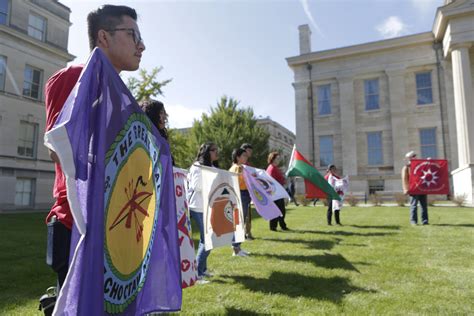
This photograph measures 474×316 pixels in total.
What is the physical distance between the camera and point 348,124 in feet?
110

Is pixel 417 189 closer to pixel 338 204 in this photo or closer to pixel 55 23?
pixel 338 204

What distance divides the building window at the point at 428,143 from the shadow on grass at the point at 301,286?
1167 inches

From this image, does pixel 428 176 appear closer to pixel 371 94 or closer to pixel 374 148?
pixel 374 148

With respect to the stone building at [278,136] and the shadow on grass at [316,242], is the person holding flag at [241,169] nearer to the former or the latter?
the shadow on grass at [316,242]

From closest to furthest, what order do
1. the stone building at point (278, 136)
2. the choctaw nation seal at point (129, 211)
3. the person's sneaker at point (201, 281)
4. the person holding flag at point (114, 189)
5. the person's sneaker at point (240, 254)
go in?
1. the person holding flag at point (114, 189)
2. the choctaw nation seal at point (129, 211)
3. the person's sneaker at point (201, 281)
4. the person's sneaker at point (240, 254)
5. the stone building at point (278, 136)

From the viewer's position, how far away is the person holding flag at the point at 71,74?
1.87 metres

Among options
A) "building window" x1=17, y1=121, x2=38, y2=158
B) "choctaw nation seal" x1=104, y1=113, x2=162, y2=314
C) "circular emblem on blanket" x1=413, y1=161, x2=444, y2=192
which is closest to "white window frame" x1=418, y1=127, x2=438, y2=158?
"circular emblem on blanket" x1=413, y1=161, x2=444, y2=192

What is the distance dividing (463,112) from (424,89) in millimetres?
7084

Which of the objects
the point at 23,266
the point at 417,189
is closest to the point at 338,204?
the point at 417,189

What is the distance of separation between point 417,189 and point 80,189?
477 inches

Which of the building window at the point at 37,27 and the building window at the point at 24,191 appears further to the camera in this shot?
the building window at the point at 37,27

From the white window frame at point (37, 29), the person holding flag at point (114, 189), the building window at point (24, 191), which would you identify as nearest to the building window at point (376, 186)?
the building window at point (24, 191)

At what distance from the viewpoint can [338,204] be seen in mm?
11914

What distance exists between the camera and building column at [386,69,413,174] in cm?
3108
